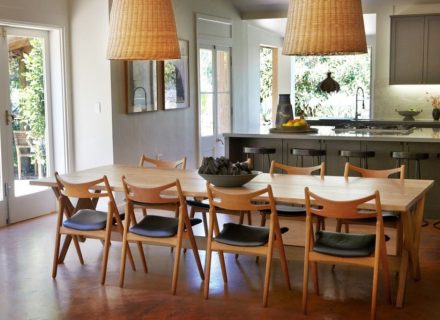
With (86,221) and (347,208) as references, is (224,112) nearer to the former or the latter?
(86,221)

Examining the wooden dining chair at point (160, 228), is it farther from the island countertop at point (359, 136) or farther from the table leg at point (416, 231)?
the island countertop at point (359, 136)

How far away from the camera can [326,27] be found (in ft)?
12.6

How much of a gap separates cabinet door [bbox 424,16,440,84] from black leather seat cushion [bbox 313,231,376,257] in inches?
224

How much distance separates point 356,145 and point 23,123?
11.8 feet

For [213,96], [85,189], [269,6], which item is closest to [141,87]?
[213,96]

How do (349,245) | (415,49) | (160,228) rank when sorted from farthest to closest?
(415,49) → (160,228) → (349,245)

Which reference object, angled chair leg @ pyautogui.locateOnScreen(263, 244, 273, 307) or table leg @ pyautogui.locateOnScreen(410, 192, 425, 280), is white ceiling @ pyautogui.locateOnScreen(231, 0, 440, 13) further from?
angled chair leg @ pyautogui.locateOnScreen(263, 244, 273, 307)

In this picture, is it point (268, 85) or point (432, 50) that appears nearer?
point (432, 50)

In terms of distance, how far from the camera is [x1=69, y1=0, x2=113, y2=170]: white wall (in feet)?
23.1

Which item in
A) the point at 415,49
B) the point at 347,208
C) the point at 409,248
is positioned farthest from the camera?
the point at 415,49

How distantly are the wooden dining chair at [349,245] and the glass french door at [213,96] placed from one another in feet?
16.3

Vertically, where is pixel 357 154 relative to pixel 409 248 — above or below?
above

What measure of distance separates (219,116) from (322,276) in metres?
4.98

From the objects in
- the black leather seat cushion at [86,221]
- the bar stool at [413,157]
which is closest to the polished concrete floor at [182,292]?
the black leather seat cushion at [86,221]
